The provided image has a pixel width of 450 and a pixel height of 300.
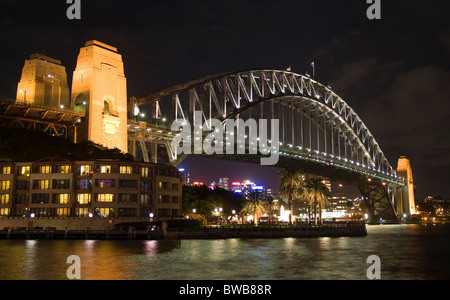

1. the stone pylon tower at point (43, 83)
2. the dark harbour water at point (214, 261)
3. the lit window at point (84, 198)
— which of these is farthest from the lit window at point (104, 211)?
the stone pylon tower at point (43, 83)

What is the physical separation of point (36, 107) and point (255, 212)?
4212 cm

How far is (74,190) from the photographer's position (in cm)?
8212

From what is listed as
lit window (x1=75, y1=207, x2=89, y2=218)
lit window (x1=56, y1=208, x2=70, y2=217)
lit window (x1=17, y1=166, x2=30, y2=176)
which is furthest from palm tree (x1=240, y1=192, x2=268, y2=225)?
lit window (x1=17, y1=166, x2=30, y2=176)

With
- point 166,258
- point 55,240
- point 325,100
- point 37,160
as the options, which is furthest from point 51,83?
point 325,100

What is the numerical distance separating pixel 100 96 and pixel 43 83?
35.3 ft

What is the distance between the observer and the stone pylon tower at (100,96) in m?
88.8

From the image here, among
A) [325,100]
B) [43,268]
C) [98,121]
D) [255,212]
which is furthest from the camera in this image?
[325,100]

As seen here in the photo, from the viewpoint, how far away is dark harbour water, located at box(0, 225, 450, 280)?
4375 centimetres

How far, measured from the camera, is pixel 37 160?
274ft

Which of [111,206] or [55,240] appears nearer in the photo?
[55,240]

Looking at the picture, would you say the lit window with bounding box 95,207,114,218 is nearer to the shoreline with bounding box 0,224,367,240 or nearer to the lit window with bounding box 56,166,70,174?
the shoreline with bounding box 0,224,367,240

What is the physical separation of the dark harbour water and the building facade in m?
12.5
